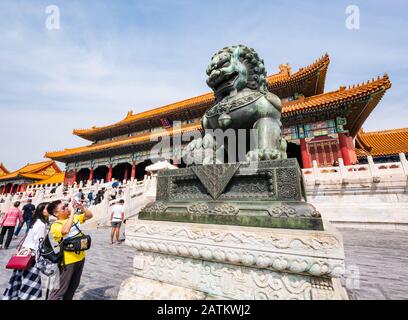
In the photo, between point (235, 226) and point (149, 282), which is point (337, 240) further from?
point (149, 282)

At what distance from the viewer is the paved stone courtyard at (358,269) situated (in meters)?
2.21

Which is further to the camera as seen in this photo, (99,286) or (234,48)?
(99,286)

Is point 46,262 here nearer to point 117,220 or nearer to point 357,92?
point 117,220

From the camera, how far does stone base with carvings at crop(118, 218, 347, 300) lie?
3.63 feet

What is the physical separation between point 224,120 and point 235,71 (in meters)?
0.50

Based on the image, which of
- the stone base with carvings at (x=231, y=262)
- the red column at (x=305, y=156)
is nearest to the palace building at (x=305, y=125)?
the red column at (x=305, y=156)

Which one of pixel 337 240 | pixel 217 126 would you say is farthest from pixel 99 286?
pixel 337 240

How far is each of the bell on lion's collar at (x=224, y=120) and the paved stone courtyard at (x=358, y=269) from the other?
2.03 meters

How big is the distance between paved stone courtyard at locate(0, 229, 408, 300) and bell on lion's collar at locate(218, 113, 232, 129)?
6.67 feet

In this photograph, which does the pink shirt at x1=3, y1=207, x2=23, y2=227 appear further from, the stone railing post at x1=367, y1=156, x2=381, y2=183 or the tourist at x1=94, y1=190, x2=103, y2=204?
the stone railing post at x1=367, y1=156, x2=381, y2=183

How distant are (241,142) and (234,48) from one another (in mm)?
955

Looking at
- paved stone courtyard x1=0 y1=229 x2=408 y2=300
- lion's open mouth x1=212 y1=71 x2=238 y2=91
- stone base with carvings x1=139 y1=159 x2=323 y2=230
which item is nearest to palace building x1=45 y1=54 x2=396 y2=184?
paved stone courtyard x1=0 y1=229 x2=408 y2=300

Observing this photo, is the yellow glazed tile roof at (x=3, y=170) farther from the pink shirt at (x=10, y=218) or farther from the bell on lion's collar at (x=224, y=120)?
the bell on lion's collar at (x=224, y=120)

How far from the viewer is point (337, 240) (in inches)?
42.1
